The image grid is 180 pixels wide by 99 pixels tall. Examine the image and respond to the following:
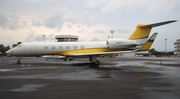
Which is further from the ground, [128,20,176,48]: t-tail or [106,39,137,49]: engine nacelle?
[128,20,176,48]: t-tail

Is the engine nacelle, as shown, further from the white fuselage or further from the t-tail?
the t-tail

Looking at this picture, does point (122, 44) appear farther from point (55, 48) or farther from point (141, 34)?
point (55, 48)

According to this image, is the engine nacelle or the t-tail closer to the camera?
the engine nacelle

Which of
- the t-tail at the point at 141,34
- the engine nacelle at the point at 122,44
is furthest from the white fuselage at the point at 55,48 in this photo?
the t-tail at the point at 141,34

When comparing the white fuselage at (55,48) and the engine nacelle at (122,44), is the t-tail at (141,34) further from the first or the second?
the white fuselage at (55,48)

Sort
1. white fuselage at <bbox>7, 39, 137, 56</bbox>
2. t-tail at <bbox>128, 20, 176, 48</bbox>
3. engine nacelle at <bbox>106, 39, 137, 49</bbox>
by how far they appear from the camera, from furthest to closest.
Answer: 1. white fuselage at <bbox>7, 39, 137, 56</bbox>
2. t-tail at <bbox>128, 20, 176, 48</bbox>
3. engine nacelle at <bbox>106, 39, 137, 49</bbox>

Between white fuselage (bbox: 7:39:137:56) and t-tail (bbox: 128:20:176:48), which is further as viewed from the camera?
white fuselage (bbox: 7:39:137:56)

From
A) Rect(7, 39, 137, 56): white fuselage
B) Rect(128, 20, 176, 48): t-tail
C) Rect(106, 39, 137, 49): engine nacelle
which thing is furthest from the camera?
Rect(7, 39, 137, 56): white fuselage

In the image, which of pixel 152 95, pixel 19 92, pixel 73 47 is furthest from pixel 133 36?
pixel 19 92

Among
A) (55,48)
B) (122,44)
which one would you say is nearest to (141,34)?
(122,44)

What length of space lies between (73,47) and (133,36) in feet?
27.0

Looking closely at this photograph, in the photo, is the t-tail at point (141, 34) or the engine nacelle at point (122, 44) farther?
the t-tail at point (141, 34)

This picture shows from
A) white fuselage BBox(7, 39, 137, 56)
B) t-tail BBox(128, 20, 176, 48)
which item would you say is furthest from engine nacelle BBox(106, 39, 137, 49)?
t-tail BBox(128, 20, 176, 48)

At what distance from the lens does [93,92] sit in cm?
712
